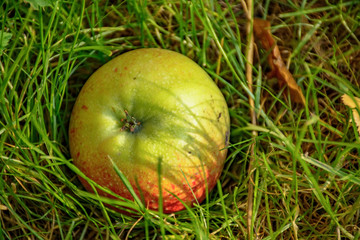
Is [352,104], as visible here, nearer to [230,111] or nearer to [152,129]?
[230,111]

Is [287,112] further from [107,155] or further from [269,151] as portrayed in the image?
[107,155]

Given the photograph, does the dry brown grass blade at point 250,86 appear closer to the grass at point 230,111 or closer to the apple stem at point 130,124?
the grass at point 230,111

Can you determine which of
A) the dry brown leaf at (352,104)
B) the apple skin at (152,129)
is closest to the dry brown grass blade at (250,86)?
the apple skin at (152,129)

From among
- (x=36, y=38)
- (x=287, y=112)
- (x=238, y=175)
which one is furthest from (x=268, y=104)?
(x=36, y=38)

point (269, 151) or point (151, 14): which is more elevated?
point (151, 14)

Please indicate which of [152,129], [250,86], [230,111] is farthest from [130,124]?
[250,86]

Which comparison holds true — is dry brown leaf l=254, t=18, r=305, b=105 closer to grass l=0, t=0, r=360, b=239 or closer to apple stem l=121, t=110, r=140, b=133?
grass l=0, t=0, r=360, b=239
